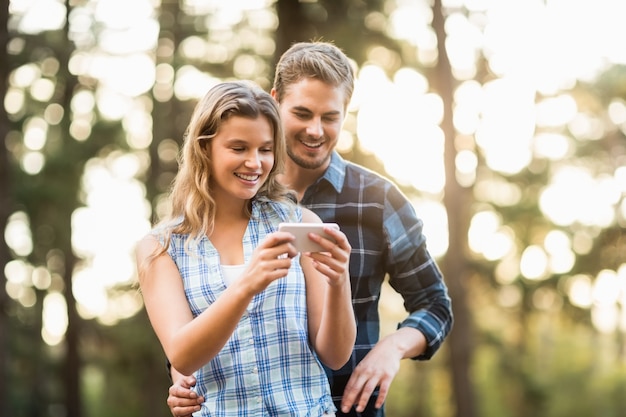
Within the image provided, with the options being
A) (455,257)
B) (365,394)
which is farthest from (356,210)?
(455,257)

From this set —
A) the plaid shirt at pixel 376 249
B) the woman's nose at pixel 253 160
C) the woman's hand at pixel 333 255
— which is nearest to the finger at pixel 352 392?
the plaid shirt at pixel 376 249

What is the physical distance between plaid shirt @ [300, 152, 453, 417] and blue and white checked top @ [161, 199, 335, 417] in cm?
82

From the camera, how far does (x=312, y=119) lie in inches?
140

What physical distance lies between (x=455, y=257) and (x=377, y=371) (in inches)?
367

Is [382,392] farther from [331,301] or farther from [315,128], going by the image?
[315,128]

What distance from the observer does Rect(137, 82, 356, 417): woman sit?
9.00ft

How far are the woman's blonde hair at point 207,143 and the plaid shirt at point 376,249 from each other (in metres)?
0.71

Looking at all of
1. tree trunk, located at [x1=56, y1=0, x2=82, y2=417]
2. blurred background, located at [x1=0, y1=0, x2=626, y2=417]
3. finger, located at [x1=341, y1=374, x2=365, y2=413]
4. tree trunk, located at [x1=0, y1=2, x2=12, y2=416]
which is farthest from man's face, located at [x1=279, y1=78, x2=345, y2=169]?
tree trunk, located at [x1=56, y1=0, x2=82, y2=417]

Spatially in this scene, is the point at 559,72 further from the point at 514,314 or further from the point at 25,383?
the point at 25,383

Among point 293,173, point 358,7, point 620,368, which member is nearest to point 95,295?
point 358,7

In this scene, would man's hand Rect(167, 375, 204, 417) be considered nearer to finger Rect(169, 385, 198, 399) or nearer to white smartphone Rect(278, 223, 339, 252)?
finger Rect(169, 385, 198, 399)

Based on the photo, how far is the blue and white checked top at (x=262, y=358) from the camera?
2760mm

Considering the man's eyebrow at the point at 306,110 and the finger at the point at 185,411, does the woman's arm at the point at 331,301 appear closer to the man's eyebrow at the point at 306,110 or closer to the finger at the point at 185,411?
Result: the finger at the point at 185,411

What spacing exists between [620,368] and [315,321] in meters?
22.7
